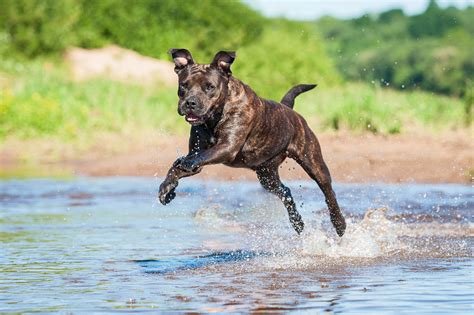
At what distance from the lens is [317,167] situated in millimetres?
10641

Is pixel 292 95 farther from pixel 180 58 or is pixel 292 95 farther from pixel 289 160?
pixel 289 160

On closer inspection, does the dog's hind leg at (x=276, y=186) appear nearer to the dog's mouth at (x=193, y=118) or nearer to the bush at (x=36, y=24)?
the dog's mouth at (x=193, y=118)

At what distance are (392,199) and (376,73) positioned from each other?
215 ft

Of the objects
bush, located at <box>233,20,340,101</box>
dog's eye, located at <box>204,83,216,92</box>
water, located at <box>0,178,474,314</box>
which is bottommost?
water, located at <box>0,178,474,314</box>

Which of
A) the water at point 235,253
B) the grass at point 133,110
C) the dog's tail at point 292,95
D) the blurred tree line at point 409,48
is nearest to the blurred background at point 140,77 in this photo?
the grass at point 133,110

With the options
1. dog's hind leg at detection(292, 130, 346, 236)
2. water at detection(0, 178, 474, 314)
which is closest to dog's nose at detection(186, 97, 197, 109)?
water at detection(0, 178, 474, 314)

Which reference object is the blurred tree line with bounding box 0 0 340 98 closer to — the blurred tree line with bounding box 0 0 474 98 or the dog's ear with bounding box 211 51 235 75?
the blurred tree line with bounding box 0 0 474 98

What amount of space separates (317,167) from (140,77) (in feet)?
73.5

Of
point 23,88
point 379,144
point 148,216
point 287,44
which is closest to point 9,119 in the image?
point 23,88

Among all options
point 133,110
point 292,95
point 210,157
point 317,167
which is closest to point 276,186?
point 317,167

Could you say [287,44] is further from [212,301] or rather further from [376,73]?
[376,73]

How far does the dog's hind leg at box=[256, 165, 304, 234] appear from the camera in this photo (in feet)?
34.5

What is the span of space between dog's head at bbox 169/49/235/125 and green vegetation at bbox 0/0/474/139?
12479 mm

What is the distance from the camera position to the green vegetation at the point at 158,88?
23.2 metres
